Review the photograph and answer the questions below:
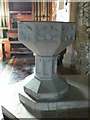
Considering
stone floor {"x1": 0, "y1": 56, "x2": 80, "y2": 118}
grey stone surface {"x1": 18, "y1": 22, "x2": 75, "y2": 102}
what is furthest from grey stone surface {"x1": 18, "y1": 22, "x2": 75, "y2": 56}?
stone floor {"x1": 0, "y1": 56, "x2": 80, "y2": 118}

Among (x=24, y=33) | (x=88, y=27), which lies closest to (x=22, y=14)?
(x=88, y=27)

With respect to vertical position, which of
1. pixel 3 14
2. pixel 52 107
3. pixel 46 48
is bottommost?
pixel 52 107

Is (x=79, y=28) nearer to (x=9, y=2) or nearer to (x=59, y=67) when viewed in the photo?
(x=59, y=67)

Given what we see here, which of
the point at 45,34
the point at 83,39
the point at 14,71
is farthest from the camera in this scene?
the point at 14,71

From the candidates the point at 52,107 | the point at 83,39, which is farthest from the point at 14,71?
the point at 52,107

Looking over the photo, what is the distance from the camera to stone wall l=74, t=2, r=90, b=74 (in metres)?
1.94

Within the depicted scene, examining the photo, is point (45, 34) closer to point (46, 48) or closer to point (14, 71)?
point (46, 48)

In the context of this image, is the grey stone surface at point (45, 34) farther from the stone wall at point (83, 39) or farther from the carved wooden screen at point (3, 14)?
the carved wooden screen at point (3, 14)

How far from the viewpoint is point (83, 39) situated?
2135 mm

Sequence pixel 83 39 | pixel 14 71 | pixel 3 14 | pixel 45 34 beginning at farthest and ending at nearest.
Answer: pixel 3 14 → pixel 14 71 → pixel 83 39 → pixel 45 34

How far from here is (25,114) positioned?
100 cm

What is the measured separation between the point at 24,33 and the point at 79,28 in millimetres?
1520

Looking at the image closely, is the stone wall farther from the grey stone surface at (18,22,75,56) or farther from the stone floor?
the grey stone surface at (18,22,75,56)

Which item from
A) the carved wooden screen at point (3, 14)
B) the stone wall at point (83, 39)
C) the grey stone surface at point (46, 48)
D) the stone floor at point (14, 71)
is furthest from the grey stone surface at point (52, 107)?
the carved wooden screen at point (3, 14)
